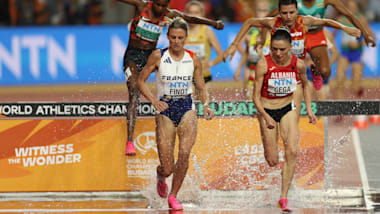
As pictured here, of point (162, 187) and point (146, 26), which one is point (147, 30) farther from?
point (162, 187)

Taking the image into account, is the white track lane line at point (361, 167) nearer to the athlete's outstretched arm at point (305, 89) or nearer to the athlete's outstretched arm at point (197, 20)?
the athlete's outstretched arm at point (305, 89)

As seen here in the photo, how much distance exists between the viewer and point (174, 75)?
10.6m

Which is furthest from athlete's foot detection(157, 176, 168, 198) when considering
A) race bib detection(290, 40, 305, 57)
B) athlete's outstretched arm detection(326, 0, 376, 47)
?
athlete's outstretched arm detection(326, 0, 376, 47)

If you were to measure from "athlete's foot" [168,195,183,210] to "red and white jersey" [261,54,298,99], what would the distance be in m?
1.92

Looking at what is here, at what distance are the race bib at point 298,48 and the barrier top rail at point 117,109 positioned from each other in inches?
29.1

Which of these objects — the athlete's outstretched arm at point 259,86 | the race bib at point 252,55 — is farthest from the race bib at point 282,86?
the race bib at point 252,55

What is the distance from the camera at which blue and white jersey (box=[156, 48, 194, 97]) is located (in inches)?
417

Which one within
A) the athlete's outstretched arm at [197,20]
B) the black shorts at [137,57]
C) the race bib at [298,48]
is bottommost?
the black shorts at [137,57]

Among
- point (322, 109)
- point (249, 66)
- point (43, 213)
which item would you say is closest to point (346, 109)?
point (322, 109)

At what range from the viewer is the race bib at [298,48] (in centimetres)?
1153

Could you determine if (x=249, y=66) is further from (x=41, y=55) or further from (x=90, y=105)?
(x=41, y=55)

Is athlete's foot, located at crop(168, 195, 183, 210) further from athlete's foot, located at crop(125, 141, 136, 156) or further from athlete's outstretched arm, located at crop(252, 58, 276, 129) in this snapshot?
athlete's outstretched arm, located at crop(252, 58, 276, 129)

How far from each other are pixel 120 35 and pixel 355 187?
13572 mm

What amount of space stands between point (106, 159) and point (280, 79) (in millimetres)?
2836
